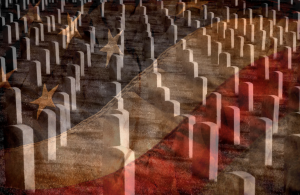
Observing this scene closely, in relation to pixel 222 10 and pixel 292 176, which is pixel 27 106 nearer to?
pixel 292 176

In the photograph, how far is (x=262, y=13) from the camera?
429cm

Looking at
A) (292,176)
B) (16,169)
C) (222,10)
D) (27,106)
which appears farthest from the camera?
(222,10)

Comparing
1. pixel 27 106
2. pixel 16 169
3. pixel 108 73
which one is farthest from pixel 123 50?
pixel 16 169

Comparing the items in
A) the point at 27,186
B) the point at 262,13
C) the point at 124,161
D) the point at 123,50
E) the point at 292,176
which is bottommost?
the point at 27,186

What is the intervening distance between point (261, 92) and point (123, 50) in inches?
53.3

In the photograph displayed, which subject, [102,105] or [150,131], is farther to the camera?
[102,105]

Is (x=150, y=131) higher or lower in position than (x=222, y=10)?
lower

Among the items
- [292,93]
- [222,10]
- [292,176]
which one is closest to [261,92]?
[292,93]

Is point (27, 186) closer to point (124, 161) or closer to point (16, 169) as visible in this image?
point (16, 169)

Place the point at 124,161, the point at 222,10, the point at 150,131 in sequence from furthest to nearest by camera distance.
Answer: the point at 222,10
the point at 150,131
the point at 124,161

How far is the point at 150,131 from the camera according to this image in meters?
2.06
